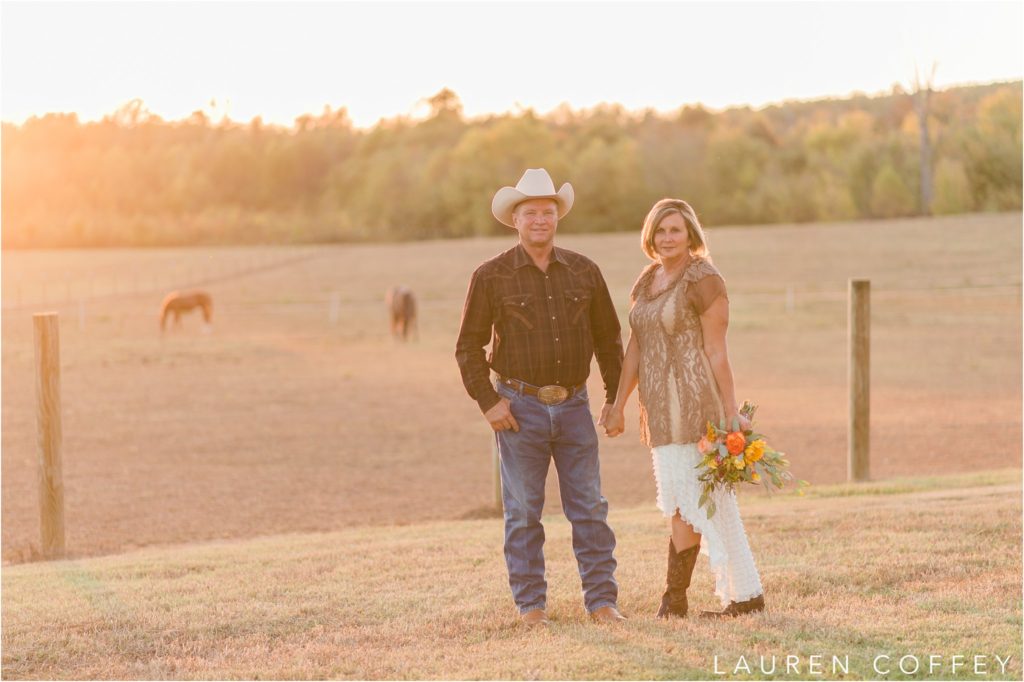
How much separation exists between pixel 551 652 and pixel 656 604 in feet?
3.11

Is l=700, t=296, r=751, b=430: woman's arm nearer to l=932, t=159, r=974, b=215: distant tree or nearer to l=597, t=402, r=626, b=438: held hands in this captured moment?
l=597, t=402, r=626, b=438: held hands

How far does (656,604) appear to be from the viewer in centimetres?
555

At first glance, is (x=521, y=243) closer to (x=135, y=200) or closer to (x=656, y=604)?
(x=656, y=604)

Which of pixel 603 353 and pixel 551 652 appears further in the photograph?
pixel 603 353

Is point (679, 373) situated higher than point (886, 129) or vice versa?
point (886, 129)

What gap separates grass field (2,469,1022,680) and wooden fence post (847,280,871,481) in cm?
209

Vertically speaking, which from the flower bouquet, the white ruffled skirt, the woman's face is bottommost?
the white ruffled skirt

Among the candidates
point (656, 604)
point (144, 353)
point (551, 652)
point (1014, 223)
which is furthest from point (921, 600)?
point (1014, 223)

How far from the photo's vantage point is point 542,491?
538cm

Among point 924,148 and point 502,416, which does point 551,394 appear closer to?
point 502,416

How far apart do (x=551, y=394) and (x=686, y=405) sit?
1.83 feet

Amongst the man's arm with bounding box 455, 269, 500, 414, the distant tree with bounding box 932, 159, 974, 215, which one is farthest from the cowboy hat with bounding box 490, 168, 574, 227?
the distant tree with bounding box 932, 159, 974, 215

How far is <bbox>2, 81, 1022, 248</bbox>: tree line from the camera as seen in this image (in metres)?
66.1

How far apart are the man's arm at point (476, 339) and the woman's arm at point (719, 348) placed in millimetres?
894
